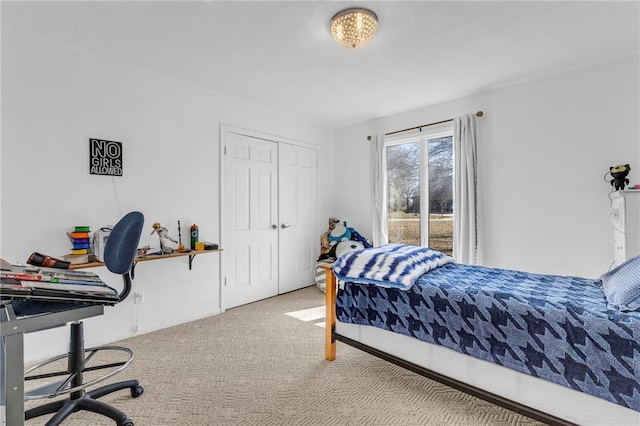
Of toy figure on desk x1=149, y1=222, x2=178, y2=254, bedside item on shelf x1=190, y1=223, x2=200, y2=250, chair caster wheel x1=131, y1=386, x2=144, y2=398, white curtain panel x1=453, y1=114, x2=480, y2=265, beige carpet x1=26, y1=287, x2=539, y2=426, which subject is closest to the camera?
beige carpet x1=26, y1=287, x2=539, y2=426

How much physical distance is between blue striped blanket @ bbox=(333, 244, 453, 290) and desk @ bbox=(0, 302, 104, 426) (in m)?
1.60

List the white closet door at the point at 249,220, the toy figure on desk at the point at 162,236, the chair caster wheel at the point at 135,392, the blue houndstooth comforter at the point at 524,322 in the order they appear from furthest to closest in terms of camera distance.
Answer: the white closet door at the point at 249,220 < the toy figure on desk at the point at 162,236 < the chair caster wheel at the point at 135,392 < the blue houndstooth comforter at the point at 524,322

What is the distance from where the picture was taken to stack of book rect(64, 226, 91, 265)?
242cm

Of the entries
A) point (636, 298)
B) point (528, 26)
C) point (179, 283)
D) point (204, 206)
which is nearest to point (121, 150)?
point (204, 206)

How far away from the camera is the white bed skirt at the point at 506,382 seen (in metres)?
1.35

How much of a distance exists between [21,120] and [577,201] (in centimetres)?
477

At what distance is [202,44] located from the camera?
2.49 meters

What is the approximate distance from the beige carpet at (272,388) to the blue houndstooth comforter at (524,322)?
0.41 meters

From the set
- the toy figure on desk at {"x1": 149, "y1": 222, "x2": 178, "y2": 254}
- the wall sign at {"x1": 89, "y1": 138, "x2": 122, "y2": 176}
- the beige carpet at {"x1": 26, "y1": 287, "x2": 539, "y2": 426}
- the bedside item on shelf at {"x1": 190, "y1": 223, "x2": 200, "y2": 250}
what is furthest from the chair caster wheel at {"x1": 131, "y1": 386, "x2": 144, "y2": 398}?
the wall sign at {"x1": 89, "y1": 138, "x2": 122, "y2": 176}

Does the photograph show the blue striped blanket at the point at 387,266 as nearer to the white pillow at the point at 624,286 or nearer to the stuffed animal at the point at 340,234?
the white pillow at the point at 624,286

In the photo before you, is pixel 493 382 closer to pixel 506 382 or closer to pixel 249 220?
pixel 506 382

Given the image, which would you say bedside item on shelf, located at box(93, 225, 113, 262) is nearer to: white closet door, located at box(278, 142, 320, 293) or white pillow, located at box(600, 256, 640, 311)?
white closet door, located at box(278, 142, 320, 293)

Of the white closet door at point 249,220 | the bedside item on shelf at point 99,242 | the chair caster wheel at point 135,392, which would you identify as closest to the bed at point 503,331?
the chair caster wheel at point 135,392

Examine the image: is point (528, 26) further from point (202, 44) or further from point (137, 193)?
point (137, 193)
